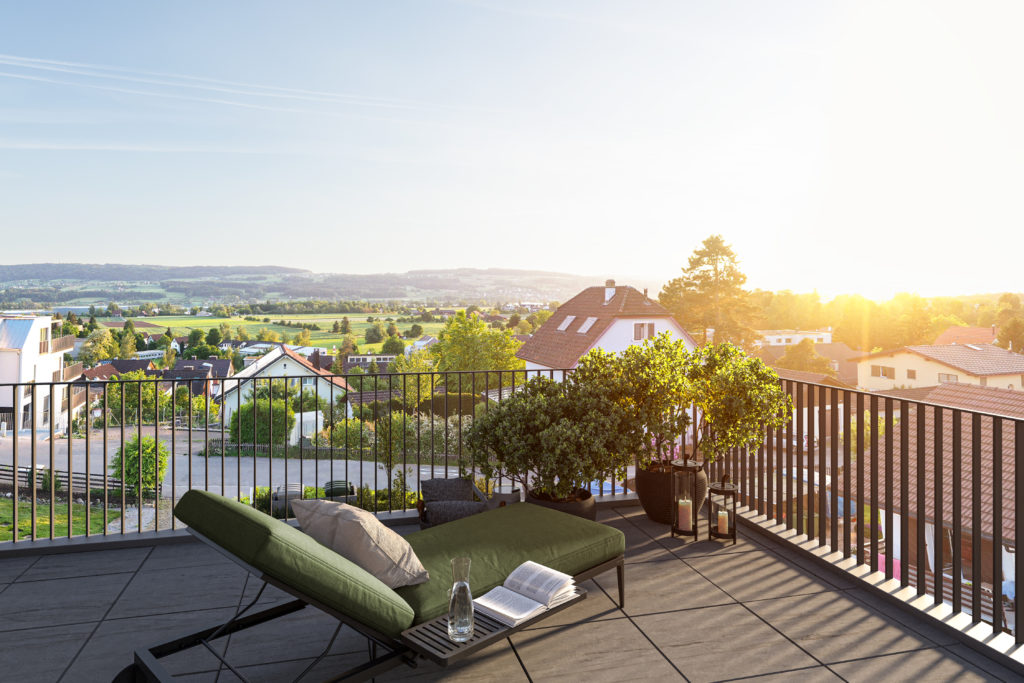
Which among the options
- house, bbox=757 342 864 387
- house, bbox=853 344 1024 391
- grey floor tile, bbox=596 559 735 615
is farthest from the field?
house, bbox=757 342 864 387

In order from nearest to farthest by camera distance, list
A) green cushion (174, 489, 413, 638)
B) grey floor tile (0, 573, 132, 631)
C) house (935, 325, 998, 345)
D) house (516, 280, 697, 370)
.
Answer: green cushion (174, 489, 413, 638)
grey floor tile (0, 573, 132, 631)
house (516, 280, 697, 370)
house (935, 325, 998, 345)

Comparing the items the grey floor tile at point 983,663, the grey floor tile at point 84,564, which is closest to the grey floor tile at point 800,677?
the grey floor tile at point 983,663

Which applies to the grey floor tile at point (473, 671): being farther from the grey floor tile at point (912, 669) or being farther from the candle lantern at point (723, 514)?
the candle lantern at point (723, 514)

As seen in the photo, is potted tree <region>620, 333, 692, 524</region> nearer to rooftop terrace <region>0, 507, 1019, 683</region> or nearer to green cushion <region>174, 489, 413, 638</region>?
rooftop terrace <region>0, 507, 1019, 683</region>

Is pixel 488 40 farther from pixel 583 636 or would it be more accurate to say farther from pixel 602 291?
pixel 583 636

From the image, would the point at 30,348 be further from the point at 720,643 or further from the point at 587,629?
the point at 720,643

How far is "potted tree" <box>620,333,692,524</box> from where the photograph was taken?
392 cm

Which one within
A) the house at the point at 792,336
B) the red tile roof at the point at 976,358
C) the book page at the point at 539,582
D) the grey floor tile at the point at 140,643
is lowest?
the red tile roof at the point at 976,358

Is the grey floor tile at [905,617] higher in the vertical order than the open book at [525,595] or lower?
lower

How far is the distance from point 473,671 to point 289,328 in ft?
151

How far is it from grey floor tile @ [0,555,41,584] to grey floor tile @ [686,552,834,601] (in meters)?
3.41

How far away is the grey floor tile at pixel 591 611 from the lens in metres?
2.81

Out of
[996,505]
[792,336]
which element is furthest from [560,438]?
[792,336]

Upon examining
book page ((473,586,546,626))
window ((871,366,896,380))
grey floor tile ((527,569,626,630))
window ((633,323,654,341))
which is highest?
window ((633,323,654,341))
